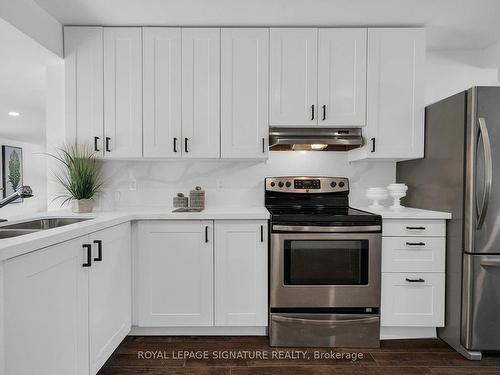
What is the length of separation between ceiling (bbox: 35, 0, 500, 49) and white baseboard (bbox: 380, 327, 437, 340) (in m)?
2.31

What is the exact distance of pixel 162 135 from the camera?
8.22ft

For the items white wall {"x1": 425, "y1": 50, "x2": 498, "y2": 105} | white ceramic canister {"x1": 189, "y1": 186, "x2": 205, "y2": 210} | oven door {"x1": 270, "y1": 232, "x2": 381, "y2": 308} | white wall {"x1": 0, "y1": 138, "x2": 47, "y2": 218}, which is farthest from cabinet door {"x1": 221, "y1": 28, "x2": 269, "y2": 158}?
white wall {"x1": 0, "y1": 138, "x2": 47, "y2": 218}

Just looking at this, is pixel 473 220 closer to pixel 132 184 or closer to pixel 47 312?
pixel 47 312

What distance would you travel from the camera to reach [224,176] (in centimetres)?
287

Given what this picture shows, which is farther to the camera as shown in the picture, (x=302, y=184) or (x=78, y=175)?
(x=302, y=184)

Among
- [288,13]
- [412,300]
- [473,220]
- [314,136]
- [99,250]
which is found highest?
[288,13]

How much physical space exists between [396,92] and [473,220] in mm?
1097

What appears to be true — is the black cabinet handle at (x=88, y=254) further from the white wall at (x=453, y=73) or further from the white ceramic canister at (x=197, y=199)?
the white wall at (x=453, y=73)

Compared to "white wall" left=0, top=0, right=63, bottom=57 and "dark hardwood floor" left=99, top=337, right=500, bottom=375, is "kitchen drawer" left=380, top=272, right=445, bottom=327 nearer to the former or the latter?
"dark hardwood floor" left=99, top=337, right=500, bottom=375

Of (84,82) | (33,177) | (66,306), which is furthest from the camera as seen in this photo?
(33,177)

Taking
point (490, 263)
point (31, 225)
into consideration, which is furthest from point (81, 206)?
point (490, 263)

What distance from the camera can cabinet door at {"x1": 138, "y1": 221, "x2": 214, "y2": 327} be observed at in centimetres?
228

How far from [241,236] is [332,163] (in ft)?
3.76

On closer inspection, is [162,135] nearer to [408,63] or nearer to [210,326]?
[210,326]
